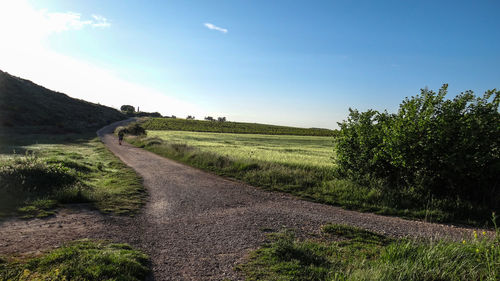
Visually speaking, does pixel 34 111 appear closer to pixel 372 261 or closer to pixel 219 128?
pixel 219 128

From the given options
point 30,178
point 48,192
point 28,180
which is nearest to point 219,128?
point 30,178

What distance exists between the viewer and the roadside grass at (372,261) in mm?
4152

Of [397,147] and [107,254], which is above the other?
[397,147]

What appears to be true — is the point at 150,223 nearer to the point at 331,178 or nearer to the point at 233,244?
the point at 233,244

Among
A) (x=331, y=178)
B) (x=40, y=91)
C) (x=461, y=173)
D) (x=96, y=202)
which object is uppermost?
(x=40, y=91)

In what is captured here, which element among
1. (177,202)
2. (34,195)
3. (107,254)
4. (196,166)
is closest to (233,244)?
(107,254)

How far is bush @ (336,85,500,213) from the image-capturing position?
926cm

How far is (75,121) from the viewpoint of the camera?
65.7 meters

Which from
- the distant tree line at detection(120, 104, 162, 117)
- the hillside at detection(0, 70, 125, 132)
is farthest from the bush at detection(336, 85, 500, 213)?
the distant tree line at detection(120, 104, 162, 117)

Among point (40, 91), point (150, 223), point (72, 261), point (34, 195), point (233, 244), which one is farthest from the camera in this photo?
point (40, 91)

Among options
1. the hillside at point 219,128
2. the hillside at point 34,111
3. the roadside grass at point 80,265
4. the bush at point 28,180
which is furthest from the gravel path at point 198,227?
the hillside at point 219,128

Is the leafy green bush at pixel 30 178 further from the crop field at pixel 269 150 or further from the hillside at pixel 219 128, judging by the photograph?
the hillside at pixel 219 128

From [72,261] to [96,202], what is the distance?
533cm

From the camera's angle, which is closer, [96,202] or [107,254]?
[107,254]
